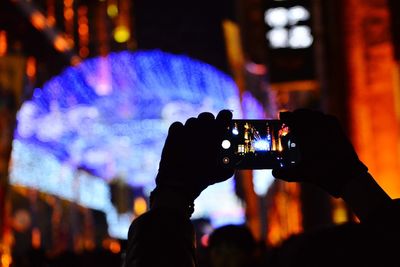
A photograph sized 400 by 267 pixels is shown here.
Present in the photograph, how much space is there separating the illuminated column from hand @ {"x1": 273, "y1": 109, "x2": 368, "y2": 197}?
8.18 meters

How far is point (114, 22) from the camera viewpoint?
4538cm

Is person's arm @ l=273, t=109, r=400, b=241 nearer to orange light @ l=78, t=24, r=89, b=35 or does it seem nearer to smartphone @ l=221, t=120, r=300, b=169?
smartphone @ l=221, t=120, r=300, b=169

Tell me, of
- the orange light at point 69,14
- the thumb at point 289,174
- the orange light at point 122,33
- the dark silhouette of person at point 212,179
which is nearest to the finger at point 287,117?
the dark silhouette of person at point 212,179

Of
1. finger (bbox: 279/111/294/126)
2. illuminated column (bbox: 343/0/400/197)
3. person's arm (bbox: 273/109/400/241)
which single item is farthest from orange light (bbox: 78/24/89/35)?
person's arm (bbox: 273/109/400/241)

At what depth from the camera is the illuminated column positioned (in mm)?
9945

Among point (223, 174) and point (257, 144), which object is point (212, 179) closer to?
point (223, 174)

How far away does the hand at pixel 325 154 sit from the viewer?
168cm

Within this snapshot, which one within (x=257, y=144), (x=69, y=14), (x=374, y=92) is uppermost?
(x=69, y=14)

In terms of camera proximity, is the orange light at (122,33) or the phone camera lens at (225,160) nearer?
the phone camera lens at (225,160)

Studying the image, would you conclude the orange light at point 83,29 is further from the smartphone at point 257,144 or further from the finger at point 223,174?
the finger at point 223,174

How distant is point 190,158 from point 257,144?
262mm

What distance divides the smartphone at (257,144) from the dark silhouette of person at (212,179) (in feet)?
0.17

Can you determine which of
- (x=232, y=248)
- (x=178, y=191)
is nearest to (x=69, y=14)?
(x=232, y=248)

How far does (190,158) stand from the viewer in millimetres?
1745
